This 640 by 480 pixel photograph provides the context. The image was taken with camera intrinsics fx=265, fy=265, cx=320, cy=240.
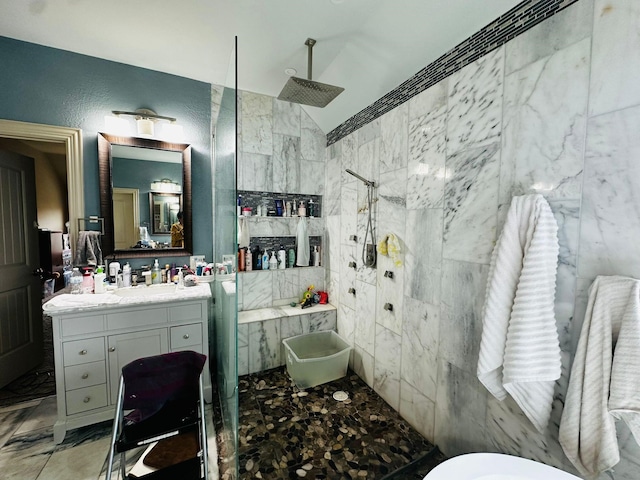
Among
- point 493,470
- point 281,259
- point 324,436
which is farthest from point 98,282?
point 493,470

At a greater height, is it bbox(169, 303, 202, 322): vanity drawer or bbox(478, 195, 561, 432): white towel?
bbox(478, 195, 561, 432): white towel

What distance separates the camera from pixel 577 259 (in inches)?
39.2

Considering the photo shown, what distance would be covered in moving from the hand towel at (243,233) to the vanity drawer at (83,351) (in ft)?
4.11

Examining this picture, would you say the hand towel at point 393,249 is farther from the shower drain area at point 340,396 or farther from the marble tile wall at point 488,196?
the shower drain area at point 340,396

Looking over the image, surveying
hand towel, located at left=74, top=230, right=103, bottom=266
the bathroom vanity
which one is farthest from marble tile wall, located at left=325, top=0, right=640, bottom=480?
hand towel, located at left=74, top=230, right=103, bottom=266

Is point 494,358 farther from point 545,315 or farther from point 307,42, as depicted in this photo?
point 307,42

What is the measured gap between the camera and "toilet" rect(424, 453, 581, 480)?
33.2 inches

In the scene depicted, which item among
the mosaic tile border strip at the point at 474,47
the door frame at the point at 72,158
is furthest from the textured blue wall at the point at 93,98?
the mosaic tile border strip at the point at 474,47

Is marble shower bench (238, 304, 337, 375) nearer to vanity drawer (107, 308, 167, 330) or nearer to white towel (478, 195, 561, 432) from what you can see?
vanity drawer (107, 308, 167, 330)

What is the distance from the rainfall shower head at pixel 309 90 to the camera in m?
1.71

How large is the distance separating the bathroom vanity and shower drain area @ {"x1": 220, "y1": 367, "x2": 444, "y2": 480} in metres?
0.78

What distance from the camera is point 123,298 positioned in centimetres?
187

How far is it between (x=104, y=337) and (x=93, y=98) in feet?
6.01

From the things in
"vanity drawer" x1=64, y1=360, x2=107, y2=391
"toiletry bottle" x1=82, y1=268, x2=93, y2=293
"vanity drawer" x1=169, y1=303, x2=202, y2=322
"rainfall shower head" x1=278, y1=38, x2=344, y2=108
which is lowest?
"vanity drawer" x1=64, y1=360, x2=107, y2=391
